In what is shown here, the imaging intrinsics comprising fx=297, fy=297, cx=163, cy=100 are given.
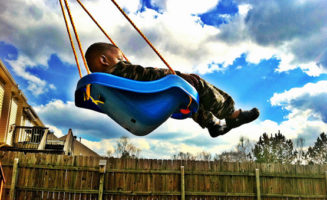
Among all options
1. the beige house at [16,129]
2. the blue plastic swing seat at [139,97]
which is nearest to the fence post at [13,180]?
the beige house at [16,129]

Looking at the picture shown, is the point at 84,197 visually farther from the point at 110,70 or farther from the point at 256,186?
the point at 110,70

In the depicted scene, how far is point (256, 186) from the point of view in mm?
5848

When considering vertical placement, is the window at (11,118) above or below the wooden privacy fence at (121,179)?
above

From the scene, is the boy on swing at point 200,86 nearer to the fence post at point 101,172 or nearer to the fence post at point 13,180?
the fence post at point 101,172

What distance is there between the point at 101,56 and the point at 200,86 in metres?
0.51

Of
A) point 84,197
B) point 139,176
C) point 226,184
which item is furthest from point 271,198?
point 84,197

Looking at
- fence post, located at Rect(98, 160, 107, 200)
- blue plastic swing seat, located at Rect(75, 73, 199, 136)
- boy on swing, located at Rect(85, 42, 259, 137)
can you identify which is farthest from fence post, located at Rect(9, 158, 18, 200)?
boy on swing, located at Rect(85, 42, 259, 137)

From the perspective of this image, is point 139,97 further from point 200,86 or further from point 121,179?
point 121,179

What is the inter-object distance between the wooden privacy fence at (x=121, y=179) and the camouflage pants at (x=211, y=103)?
4117mm

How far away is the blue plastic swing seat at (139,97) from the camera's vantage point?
126cm

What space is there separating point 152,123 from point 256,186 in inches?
200

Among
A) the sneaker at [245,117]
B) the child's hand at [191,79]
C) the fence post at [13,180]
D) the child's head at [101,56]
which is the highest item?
the child's head at [101,56]

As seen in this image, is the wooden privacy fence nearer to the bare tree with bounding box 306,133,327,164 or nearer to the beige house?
the beige house

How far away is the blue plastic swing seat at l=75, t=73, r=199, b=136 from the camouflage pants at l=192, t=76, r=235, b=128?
12 cm
